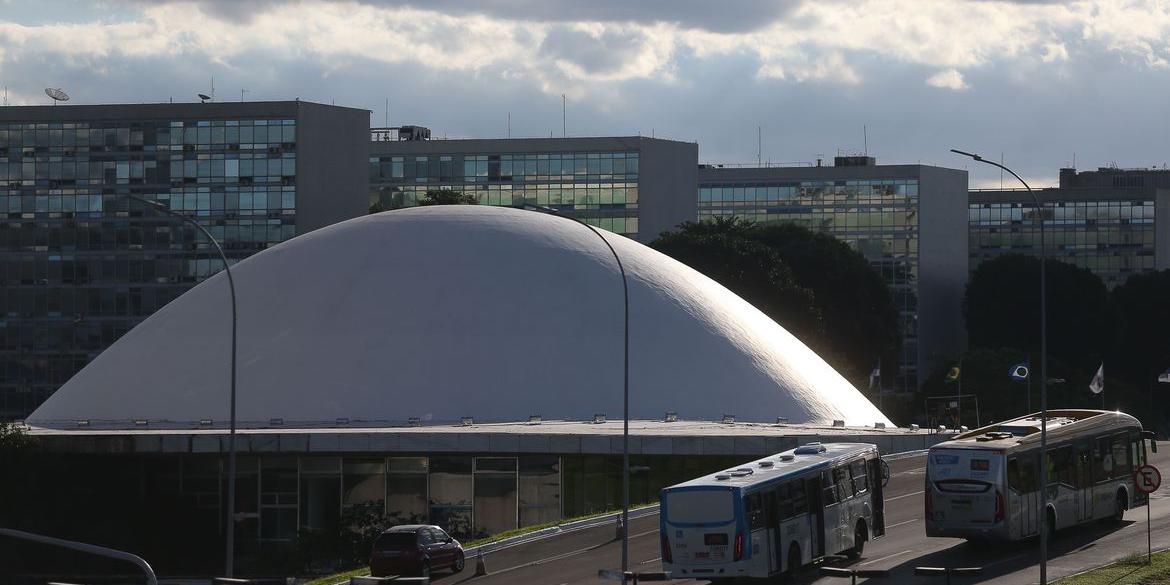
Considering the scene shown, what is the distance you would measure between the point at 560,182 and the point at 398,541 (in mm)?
102994

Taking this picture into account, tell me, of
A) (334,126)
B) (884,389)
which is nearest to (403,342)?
(334,126)

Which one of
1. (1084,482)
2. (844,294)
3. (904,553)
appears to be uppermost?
(844,294)

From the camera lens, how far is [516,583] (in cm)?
4728

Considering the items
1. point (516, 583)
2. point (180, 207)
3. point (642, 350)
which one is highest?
point (180, 207)

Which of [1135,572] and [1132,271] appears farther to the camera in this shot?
[1132,271]

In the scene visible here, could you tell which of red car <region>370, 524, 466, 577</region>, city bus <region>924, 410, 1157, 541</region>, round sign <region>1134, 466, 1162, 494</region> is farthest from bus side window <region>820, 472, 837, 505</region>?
red car <region>370, 524, 466, 577</region>

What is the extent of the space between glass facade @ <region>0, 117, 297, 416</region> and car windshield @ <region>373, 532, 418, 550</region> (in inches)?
3141

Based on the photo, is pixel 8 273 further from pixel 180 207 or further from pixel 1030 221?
pixel 1030 221

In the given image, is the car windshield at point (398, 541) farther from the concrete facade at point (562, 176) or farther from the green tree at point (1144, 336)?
the green tree at point (1144, 336)

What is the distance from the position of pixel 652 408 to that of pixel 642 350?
15.1ft

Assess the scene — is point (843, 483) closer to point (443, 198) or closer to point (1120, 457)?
point (1120, 457)

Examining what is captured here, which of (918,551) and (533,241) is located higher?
(533,241)

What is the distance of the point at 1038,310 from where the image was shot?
492 ft

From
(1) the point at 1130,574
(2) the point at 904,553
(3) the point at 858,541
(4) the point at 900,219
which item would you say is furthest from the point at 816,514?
(4) the point at 900,219
